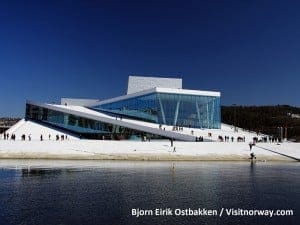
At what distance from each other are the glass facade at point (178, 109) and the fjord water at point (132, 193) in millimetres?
23802

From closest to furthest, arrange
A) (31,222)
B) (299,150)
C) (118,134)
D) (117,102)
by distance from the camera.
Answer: (31,222) → (299,150) → (118,134) → (117,102)

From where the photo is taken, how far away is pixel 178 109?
5294 cm

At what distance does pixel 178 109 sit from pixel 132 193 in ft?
113

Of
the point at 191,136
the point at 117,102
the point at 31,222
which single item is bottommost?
the point at 31,222

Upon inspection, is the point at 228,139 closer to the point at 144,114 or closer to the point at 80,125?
the point at 144,114

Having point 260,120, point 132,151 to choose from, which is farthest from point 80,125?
point 260,120

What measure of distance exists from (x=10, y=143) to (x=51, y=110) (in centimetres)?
1774

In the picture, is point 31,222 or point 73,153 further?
point 73,153

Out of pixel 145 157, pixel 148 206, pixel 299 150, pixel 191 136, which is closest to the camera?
pixel 148 206

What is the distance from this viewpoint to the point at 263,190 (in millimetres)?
20469

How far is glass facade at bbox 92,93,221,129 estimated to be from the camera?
5231 cm

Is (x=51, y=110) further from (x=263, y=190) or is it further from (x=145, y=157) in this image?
(x=263, y=190)

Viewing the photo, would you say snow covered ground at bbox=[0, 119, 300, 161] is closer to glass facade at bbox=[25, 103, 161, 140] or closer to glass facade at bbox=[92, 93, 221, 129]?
glass facade at bbox=[25, 103, 161, 140]

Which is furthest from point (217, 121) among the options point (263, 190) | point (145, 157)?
point (263, 190)
